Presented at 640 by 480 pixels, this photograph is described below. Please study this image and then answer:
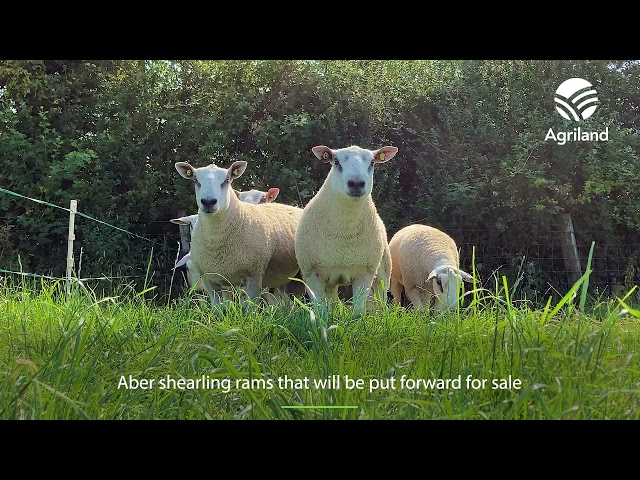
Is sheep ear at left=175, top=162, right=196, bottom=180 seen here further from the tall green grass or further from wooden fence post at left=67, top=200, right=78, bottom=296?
the tall green grass

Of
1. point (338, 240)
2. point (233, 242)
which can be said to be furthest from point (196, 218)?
point (338, 240)

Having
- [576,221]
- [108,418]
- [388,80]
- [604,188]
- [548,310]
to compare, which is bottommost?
[108,418]

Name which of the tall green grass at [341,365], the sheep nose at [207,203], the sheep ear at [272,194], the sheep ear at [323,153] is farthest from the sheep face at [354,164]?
the tall green grass at [341,365]

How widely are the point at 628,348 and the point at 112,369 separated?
1.37 m

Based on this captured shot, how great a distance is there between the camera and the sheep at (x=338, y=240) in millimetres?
2936

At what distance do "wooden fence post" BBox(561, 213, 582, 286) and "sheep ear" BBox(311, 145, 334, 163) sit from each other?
1043 mm

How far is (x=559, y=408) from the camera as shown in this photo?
1.40 metres

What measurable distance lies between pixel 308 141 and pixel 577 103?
1.21m

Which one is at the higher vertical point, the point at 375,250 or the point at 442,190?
the point at 442,190

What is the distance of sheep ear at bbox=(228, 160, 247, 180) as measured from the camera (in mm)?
2833

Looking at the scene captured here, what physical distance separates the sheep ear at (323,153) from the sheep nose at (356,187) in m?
0.15

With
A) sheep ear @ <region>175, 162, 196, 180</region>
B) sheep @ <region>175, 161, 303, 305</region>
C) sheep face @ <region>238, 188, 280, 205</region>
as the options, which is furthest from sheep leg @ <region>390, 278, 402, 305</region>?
sheep ear @ <region>175, 162, 196, 180</region>
